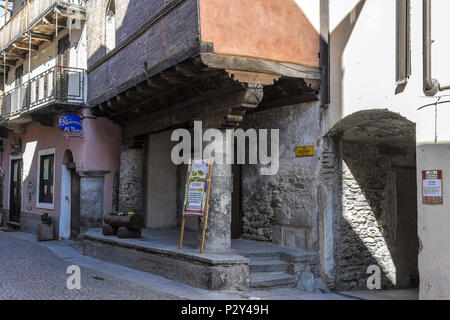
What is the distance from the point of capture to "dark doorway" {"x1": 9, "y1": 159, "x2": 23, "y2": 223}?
19.1 metres

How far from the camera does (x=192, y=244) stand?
9680mm

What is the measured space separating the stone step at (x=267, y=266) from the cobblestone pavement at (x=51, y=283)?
5.13 ft

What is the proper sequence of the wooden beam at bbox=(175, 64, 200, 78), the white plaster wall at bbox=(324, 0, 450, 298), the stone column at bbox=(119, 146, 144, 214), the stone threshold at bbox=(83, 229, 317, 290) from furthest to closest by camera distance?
the stone column at bbox=(119, 146, 144, 214), the wooden beam at bbox=(175, 64, 200, 78), the stone threshold at bbox=(83, 229, 317, 290), the white plaster wall at bbox=(324, 0, 450, 298)

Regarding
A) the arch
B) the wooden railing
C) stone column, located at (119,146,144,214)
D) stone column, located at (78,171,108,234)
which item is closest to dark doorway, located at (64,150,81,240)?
stone column, located at (78,171,108,234)

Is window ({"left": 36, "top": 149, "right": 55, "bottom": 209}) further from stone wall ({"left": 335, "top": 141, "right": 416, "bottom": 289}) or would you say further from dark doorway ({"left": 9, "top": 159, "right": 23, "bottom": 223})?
stone wall ({"left": 335, "top": 141, "right": 416, "bottom": 289})

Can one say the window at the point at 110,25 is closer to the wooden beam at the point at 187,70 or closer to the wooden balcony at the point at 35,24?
the wooden balcony at the point at 35,24

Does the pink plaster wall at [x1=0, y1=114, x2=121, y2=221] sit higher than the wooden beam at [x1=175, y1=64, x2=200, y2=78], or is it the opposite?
the wooden beam at [x1=175, y1=64, x2=200, y2=78]

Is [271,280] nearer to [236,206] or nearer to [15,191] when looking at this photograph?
[236,206]

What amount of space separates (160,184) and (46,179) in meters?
4.94

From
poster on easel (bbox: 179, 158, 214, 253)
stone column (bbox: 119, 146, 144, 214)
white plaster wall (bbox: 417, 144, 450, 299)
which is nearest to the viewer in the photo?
white plaster wall (bbox: 417, 144, 450, 299)

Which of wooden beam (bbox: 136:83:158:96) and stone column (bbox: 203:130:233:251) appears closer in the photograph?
stone column (bbox: 203:130:233:251)

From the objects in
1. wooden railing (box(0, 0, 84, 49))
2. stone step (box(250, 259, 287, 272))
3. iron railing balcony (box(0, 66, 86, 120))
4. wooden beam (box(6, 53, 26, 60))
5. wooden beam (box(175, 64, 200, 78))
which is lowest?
stone step (box(250, 259, 287, 272))

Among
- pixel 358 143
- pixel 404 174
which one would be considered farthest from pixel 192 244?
pixel 404 174

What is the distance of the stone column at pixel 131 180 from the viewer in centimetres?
1312
